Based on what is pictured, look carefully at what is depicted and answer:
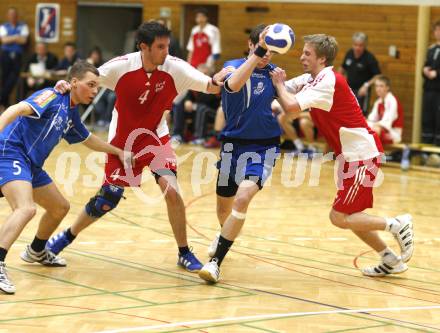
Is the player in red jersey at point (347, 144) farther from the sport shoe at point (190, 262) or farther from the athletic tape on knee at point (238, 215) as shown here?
the sport shoe at point (190, 262)

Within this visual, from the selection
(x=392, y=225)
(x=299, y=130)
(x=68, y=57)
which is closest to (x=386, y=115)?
(x=299, y=130)

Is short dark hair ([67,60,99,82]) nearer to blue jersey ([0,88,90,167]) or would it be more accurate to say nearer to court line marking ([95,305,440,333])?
blue jersey ([0,88,90,167])

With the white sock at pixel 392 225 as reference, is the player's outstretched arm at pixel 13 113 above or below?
above

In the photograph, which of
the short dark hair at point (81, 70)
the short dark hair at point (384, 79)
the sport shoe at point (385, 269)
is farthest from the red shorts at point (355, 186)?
the short dark hair at point (384, 79)

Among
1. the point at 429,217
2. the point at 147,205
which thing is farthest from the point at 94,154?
the point at 429,217

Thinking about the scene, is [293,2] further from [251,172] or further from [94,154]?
[251,172]

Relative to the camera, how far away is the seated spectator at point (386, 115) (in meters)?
18.4

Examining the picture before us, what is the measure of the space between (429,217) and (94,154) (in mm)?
7513

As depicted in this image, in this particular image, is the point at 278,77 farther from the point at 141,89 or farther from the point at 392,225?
the point at 392,225

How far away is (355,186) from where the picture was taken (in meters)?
8.97

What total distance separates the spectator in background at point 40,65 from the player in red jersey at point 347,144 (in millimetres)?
16081

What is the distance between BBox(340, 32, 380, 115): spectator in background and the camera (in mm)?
19297

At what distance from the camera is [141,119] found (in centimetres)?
919

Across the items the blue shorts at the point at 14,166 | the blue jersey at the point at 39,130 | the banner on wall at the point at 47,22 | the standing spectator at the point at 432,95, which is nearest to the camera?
the blue shorts at the point at 14,166
